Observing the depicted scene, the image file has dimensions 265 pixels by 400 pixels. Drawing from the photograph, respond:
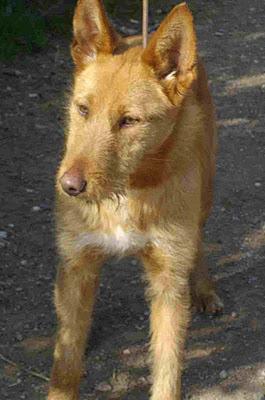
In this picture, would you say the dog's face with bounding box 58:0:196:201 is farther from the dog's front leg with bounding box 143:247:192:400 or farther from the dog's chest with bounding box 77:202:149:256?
the dog's front leg with bounding box 143:247:192:400

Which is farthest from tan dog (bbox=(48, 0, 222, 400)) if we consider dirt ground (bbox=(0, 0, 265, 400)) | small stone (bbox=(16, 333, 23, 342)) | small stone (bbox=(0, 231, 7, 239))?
small stone (bbox=(0, 231, 7, 239))

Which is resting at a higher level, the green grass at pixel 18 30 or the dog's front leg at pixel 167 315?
the dog's front leg at pixel 167 315

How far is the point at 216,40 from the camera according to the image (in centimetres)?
934

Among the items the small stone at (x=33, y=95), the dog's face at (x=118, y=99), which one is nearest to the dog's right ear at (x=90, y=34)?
the dog's face at (x=118, y=99)

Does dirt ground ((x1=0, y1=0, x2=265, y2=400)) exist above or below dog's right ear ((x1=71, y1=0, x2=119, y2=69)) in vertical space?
below

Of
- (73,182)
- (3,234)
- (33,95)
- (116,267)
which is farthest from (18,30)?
(73,182)

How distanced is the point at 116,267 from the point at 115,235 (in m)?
1.50

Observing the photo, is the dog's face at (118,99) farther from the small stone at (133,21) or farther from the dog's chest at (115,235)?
the small stone at (133,21)

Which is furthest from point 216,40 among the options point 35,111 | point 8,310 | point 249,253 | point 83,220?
point 83,220

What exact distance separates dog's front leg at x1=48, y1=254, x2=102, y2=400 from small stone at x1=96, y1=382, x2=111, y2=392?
191 millimetres

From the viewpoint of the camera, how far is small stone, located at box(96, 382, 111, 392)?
4918 mm

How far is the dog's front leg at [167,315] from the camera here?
14.5 ft

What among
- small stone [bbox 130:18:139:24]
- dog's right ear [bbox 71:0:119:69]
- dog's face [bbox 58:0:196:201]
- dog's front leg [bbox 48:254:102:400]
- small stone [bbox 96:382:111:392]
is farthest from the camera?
small stone [bbox 130:18:139:24]

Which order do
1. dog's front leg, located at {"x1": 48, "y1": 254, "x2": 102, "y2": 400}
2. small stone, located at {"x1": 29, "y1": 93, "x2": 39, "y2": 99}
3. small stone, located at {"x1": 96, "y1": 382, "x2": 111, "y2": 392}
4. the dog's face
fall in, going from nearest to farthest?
1. the dog's face
2. dog's front leg, located at {"x1": 48, "y1": 254, "x2": 102, "y2": 400}
3. small stone, located at {"x1": 96, "y1": 382, "x2": 111, "y2": 392}
4. small stone, located at {"x1": 29, "y1": 93, "x2": 39, "y2": 99}
